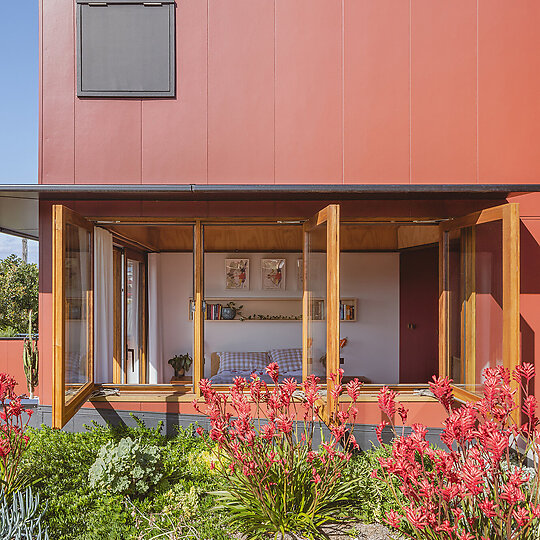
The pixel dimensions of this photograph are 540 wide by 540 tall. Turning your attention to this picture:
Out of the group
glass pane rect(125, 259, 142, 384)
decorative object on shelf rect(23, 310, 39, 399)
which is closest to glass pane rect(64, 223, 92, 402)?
decorative object on shelf rect(23, 310, 39, 399)

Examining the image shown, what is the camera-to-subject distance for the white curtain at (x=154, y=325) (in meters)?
8.26

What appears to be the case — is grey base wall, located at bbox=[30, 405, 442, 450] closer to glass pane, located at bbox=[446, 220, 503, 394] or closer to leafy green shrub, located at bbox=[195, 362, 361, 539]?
leafy green shrub, located at bbox=[195, 362, 361, 539]

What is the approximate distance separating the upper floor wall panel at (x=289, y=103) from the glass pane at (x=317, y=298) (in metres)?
0.71

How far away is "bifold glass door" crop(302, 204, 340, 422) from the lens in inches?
165

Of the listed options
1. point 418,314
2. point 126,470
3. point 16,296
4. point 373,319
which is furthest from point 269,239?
point 16,296

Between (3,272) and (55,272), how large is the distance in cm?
1207

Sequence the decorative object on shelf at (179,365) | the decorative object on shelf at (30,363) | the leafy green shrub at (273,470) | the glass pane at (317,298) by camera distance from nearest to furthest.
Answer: the leafy green shrub at (273,470) < the glass pane at (317,298) < the decorative object on shelf at (30,363) < the decorative object on shelf at (179,365)

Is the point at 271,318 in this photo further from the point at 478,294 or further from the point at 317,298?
the point at 478,294

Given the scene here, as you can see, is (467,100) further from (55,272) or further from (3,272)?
(3,272)

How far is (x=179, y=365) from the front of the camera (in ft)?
27.6

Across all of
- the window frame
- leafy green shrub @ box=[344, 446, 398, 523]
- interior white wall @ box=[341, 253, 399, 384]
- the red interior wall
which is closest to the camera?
leafy green shrub @ box=[344, 446, 398, 523]

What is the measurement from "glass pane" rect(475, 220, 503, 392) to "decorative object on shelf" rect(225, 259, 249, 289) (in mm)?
4804

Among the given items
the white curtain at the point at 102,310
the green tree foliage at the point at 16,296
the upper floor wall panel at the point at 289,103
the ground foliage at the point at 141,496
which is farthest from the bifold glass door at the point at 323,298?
the green tree foliage at the point at 16,296

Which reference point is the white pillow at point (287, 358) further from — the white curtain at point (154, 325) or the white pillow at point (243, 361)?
the white curtain at point (154, 325)
